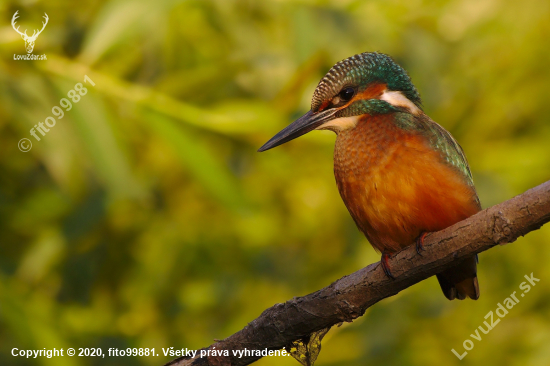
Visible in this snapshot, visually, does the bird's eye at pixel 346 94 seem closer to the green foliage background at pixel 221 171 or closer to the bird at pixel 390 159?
the bird at pixel 390 159

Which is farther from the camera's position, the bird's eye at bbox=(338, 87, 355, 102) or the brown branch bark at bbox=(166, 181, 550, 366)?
the bird's eye at bbox=(338, 87, 355, 102)

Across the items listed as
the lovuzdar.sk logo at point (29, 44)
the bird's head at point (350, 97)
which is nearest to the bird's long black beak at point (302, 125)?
the bird's head at point (350, 97)

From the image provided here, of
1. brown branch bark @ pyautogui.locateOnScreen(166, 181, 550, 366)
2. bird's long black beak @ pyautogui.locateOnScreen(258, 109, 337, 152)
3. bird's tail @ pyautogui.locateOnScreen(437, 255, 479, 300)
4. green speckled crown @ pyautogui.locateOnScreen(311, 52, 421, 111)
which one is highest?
green speckled crown @ pyautogui.locateOnScreen(311, 52, 421, 111)

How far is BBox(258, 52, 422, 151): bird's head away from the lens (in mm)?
2156

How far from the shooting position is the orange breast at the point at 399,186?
6.07 feet

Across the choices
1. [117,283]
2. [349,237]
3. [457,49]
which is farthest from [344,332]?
[457,49]

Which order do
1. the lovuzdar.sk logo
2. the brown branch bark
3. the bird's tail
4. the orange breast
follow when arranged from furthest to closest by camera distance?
1. the lovuzdar.sk logo
2. the bird's tail
3. the orange breast
4. the brown branch bark

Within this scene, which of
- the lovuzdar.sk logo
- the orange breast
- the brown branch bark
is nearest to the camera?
the brown branch bark

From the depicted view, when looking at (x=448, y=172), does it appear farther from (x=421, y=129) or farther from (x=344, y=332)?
(x=344, y=332)

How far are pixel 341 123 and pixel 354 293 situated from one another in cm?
78

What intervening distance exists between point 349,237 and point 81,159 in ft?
4.00

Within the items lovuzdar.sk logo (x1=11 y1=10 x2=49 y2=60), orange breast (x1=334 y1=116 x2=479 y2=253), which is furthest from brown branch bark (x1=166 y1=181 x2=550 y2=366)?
lovuzdar.sk logo (x1=11 y1=10 x2=49 y2=60)

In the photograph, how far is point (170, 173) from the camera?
9.23 feet

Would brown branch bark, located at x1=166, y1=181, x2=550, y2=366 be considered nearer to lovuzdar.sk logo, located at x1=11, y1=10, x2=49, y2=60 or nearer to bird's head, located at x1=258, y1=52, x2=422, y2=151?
bird's head, located at x1=258, y1=52, x2=422, y2=151
